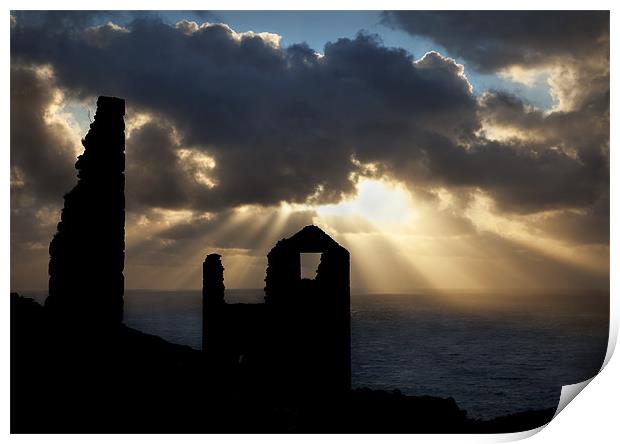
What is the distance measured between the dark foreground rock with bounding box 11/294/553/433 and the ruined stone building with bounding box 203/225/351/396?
545 mm

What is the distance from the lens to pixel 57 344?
14148 mm

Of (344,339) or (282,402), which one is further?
(344,339)

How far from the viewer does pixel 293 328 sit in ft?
58.5

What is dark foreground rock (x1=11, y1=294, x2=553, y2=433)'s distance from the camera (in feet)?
40.5

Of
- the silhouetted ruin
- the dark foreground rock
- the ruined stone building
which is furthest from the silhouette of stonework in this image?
the ruined stone building

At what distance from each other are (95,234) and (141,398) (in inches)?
175

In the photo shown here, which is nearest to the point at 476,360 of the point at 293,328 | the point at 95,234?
the point at 293,328

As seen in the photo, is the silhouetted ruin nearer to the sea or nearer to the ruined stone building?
the ruined stone building

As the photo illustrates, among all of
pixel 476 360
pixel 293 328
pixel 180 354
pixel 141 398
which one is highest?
pixel 293 328

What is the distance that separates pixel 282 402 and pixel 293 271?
4.08m

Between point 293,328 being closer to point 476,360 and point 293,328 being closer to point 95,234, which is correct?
point 95,234

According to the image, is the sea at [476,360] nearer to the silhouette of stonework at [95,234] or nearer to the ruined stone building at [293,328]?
the ruined stone building at [293,328]
